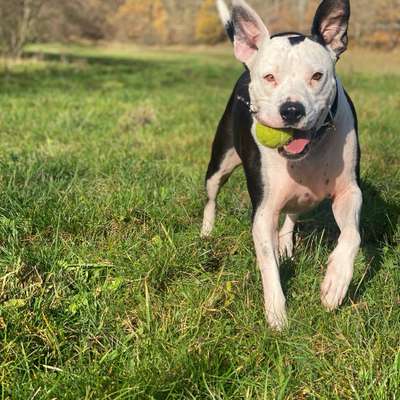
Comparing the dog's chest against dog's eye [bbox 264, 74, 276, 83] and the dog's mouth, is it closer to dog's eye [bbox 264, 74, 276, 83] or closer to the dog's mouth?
the dog's mouth

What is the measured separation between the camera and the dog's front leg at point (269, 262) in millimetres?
2473

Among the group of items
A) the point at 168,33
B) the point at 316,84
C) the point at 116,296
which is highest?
the point at 316,84

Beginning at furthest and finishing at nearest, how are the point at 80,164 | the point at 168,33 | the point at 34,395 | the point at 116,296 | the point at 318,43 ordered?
1. the point at 168,33
2. the point at 80,164
3. the point at 318,43
4. the point at 116,296
5. the point at 34,395

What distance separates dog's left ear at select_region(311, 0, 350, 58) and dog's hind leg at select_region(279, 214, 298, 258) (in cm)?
109

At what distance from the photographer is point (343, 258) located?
257 centimetres

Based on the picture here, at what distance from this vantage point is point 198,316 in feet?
7.84

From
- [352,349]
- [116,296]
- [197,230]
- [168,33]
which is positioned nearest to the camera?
[352,349]

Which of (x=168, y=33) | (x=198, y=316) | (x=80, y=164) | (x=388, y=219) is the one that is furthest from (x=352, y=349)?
(x=168, y=33)

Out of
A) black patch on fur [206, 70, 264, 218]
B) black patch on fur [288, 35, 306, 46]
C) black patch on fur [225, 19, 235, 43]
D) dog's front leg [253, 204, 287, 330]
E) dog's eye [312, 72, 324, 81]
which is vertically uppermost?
black patch on fur [288, 35, 306, 46]

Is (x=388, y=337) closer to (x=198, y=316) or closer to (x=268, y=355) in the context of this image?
(x=268, y=355)

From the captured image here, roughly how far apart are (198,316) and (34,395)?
740 mm

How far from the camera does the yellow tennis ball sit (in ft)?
8.86

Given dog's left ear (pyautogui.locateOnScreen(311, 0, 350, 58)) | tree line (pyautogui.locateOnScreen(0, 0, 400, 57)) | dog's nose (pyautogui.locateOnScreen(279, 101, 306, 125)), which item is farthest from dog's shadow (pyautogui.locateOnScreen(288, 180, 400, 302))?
tree line (pyautogui.locateOnScreen(0, 0, 400, 57))

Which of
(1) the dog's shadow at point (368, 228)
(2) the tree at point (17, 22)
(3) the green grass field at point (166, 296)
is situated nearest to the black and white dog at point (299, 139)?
(3) the green grass field at point (166, 296)
